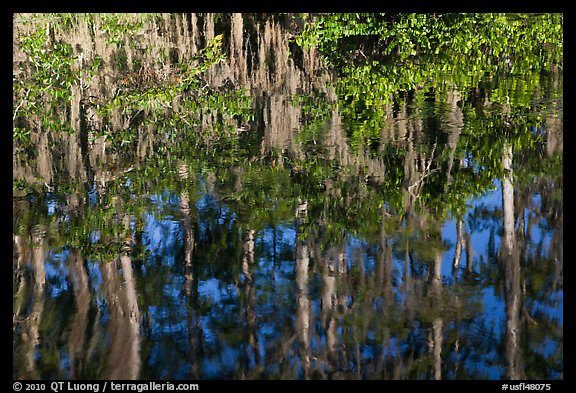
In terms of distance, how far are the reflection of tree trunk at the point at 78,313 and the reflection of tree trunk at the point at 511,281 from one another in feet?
8.00

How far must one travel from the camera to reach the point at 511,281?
5.09 meters

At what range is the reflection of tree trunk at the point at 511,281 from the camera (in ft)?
13.9

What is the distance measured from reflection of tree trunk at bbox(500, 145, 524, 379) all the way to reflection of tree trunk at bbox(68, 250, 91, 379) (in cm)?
244

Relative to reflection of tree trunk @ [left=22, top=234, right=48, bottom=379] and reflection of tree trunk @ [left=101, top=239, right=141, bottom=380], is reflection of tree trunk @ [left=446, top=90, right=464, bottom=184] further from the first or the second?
reflection of tree trunk @ [left=22, top=234, right=48, bottom=379]

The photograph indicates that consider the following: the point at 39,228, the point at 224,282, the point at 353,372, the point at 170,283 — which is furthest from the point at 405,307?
the point at 39,228

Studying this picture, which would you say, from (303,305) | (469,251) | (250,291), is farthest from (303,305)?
(469,251)

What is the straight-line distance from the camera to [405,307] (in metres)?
4.77

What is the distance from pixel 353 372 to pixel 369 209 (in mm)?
2612

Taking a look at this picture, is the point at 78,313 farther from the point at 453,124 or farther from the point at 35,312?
the point at 453,124

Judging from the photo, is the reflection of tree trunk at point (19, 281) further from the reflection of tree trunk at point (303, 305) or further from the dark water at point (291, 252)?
the reflection of tree trunk at point (303, 305)

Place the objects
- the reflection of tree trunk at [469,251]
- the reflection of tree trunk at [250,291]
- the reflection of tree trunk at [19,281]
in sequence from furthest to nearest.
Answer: the reflection of tree trunk at [469,251], the reflection of tree trunk at [19,281], the reflection of tree trunk at [250,291]

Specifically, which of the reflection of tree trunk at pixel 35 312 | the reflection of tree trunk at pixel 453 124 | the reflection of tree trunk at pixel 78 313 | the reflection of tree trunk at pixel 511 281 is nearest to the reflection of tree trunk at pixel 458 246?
the reflection of tree trunk at pixel 511 281

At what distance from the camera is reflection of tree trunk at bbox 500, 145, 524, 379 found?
13.9ft

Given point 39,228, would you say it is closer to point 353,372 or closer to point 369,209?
point 369,209
